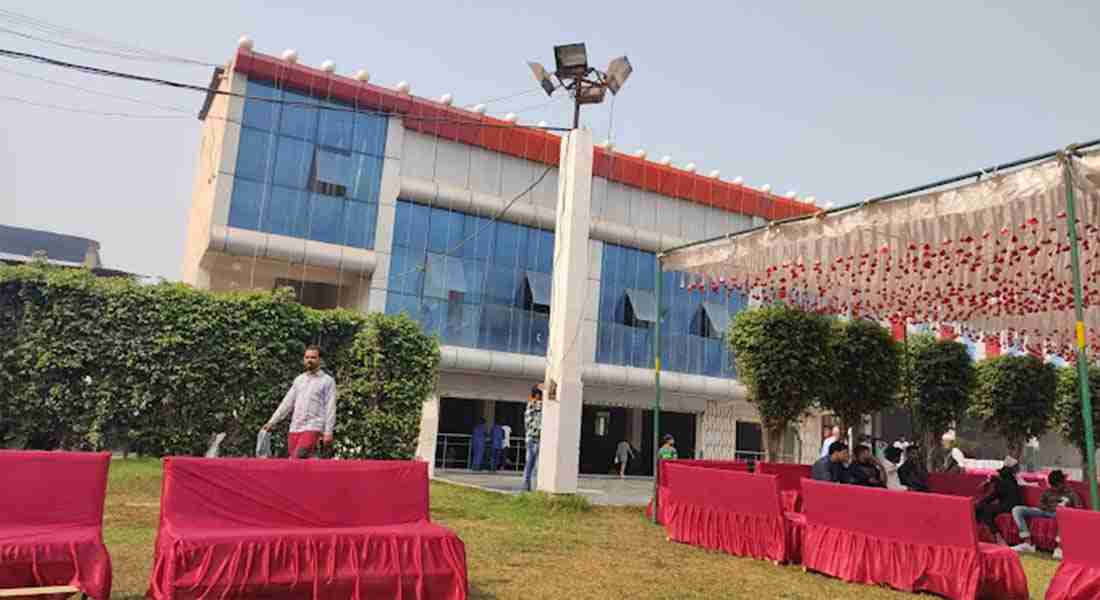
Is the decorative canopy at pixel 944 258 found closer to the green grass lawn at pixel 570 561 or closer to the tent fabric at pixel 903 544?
the tent fabric at pixel 903 544

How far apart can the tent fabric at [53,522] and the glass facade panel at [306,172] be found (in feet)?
52.6

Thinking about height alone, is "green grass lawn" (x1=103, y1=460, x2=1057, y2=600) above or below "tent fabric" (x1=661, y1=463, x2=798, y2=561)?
below

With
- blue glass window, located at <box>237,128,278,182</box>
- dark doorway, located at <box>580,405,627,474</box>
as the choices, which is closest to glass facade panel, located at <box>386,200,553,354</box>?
blue glass window, located at <box>237,128,278,182</box>

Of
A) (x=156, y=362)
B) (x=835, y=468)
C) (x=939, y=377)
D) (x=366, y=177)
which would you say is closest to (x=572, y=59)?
(x=835, y=468)

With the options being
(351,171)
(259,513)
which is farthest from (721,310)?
(259,513)

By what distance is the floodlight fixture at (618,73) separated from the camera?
40.3 ft

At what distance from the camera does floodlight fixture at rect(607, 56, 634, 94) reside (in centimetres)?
1230

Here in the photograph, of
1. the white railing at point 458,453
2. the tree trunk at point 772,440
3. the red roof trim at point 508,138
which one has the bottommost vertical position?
the white railing at point 458,453

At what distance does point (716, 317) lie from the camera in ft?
88.5

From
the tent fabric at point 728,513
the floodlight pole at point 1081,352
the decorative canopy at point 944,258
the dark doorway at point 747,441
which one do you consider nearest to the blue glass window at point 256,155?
the decorative canopy at point 944,258

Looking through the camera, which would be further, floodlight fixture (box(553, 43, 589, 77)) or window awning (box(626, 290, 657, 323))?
window awning (box(626, 290, 657, 323))

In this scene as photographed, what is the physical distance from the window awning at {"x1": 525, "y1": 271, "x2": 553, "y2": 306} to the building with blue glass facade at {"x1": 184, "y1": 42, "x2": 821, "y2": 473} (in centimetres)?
5

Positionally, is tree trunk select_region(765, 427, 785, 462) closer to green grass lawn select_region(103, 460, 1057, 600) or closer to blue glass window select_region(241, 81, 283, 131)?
green grass lawn select_region(103, 460, 1057, 600)

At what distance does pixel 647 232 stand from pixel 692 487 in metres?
18.0
